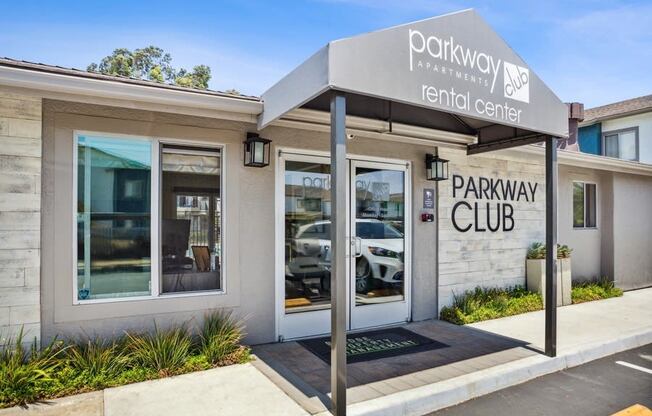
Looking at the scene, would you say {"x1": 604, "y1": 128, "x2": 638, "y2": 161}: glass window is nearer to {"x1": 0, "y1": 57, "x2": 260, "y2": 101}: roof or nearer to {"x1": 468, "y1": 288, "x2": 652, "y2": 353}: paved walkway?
{"x1": 468, "y1": 288, "x2": 652, "y2": 353}: paved walkway

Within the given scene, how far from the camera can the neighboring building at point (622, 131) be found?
1334 cm

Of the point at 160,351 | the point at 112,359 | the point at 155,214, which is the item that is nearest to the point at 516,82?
the point at 155,214

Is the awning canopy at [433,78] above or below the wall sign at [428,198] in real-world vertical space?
above

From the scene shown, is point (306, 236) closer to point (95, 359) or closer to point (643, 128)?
point (95, 359)

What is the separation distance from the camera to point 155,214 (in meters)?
4.49

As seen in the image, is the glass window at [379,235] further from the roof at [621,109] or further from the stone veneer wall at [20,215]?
the roof at [621,109]

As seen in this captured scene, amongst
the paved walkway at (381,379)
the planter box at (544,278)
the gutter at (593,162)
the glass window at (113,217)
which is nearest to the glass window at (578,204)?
the gutter at (593,162)

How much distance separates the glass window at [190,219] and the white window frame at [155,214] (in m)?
0.06

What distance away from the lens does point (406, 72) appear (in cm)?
364

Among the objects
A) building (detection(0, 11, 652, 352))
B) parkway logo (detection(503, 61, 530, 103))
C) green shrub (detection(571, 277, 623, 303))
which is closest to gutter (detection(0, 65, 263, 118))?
building (detection(0, 11, 652, 352))

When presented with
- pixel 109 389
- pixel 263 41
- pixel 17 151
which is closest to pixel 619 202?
pixel 263 41

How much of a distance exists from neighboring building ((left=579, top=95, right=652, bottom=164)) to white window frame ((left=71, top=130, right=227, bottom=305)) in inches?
568

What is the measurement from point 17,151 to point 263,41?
5.26 meters

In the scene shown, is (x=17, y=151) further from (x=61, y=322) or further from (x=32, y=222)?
(x=61, y=322)
